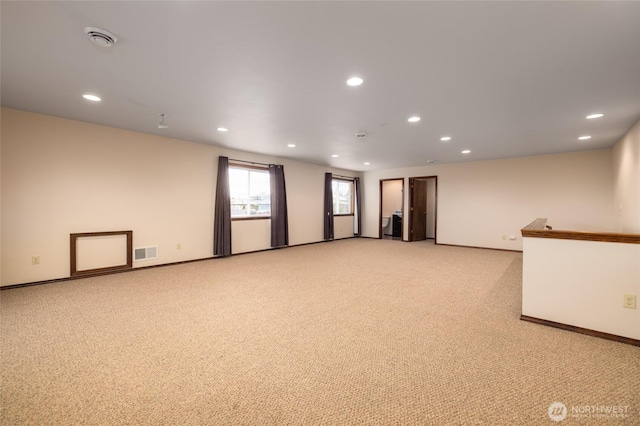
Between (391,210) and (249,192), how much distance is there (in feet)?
20.1

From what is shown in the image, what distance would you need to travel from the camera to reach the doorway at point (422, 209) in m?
8.34

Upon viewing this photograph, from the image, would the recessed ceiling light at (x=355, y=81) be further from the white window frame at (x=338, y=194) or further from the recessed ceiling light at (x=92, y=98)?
the white window frame at (x=338, y=194)

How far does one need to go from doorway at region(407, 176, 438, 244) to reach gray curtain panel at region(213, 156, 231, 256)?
545cm

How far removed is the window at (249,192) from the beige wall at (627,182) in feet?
21.0

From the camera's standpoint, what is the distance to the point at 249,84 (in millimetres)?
2742

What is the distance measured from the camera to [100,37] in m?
1.96

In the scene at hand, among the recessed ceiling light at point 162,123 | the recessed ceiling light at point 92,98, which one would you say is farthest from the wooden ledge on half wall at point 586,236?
the recessed ceiling light at point 92,98

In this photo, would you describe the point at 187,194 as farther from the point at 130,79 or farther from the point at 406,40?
the point at 406,40

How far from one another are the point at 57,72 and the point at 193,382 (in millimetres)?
3032

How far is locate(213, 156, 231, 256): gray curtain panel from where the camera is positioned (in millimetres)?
5590

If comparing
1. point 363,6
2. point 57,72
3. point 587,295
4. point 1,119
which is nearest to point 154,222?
point 1,119

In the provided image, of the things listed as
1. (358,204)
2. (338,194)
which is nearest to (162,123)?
(338,194)

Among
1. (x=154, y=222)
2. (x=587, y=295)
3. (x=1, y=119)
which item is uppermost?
(x=1, y=119)

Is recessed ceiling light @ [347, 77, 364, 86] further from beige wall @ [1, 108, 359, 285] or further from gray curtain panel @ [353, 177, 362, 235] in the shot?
gray curtain panel @ [353, 177, 362, 235]
